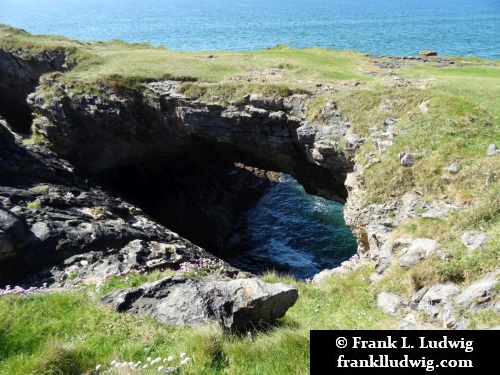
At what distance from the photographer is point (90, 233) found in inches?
765

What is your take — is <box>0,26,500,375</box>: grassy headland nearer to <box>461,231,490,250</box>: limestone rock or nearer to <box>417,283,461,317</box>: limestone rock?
<box>461,231,490,250</box>: limestone rock

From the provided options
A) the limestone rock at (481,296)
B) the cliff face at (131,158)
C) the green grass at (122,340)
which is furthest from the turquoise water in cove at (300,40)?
the green grass at (122,340)

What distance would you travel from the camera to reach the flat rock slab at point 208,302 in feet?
31.1

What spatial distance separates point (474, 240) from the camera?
1191cm

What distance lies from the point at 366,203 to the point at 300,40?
280 ft

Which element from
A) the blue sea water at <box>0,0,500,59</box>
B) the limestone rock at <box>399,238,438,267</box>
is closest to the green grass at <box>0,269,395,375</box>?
the limestone rock at <box>399,238,438,267</box>

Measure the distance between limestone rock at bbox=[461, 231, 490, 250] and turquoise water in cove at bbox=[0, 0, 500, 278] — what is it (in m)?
17.7

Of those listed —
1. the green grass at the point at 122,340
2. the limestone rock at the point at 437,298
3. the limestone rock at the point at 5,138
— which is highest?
the limestone rock at the point at 5,138

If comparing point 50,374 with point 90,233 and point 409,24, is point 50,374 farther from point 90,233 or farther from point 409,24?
point 409,24

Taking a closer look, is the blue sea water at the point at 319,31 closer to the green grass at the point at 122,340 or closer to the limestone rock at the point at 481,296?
the limestone rock at the point at 481,296

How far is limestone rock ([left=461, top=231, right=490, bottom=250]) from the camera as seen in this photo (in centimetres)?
1155

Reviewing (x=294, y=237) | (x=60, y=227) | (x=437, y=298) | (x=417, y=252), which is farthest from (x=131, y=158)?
(x=437, y=298)

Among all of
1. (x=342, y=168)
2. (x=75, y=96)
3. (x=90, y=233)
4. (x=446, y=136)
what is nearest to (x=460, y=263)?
(x=446, y=136)

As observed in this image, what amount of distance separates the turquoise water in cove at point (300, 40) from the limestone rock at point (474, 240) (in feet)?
58.1
